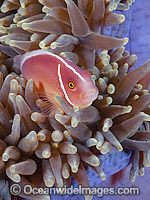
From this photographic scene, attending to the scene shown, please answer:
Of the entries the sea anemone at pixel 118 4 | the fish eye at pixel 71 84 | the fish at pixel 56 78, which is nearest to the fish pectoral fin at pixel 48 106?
the fish at pixel 56 78

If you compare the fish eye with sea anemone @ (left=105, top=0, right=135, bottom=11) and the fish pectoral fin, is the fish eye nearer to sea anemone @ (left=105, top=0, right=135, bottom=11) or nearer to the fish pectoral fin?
the fish pectoral fin

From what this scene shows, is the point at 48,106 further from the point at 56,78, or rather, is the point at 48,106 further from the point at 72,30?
the point at 72,30

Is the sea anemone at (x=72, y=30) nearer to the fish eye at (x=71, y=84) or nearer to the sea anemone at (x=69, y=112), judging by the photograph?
the sea anemone at (x=69, y=112)

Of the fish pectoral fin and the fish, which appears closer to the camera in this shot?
the fish

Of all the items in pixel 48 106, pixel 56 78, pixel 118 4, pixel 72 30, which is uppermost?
pixel 118 4

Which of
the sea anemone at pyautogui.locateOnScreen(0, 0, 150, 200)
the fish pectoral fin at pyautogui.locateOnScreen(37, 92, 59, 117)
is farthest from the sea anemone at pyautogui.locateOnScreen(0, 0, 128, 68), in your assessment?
the fish pectoral fin at pyautogui.locateOnScreen(37, 92, 59, 117)

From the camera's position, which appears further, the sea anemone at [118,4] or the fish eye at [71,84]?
the sea anemone at [118,4]

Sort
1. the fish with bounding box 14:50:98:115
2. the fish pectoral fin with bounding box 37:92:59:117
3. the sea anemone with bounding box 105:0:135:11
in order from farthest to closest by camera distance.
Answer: the sea anemone with bounding box 105:0:135:11 < the fish pectoral fin with bounding box 37:92:59:117 < the fish with bounding box 14:50:98:115

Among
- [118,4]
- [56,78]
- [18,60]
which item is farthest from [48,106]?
[118,4]

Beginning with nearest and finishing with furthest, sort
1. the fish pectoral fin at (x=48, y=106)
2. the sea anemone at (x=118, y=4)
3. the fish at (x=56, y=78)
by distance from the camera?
the fish at (x=56, y=78)
the fish pectoral fin at (x=48, y=106)
the sea anemone at (x=118, y=4)

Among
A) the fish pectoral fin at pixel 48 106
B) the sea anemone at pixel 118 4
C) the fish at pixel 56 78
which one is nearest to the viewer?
the fish at pixel 56 78
